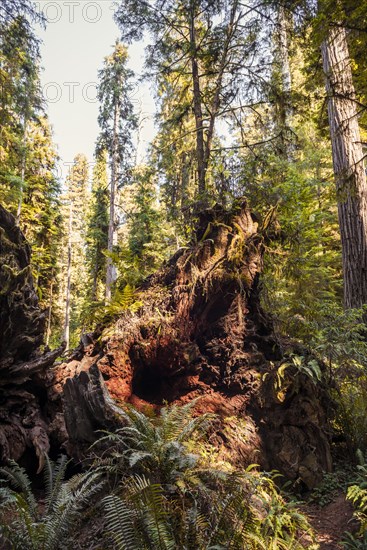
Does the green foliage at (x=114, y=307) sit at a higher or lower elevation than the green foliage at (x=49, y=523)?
higher

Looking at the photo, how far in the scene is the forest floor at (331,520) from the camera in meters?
3.43

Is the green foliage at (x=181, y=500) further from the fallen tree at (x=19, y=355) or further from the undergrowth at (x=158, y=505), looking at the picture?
the fallen tree at (x=19, y=355)

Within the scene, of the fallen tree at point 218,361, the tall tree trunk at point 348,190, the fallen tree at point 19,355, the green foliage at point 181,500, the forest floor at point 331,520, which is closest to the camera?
the green foliage at point 181,500

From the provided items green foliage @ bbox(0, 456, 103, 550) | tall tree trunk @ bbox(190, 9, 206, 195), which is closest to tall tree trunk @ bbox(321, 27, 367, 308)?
tall tree trunk @ bbox(190, 9, 206, 195)

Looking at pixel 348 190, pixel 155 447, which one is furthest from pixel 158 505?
pixel 348 190

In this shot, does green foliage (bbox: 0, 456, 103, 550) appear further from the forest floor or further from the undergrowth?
the forest floor

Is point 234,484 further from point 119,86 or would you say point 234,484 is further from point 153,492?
point 119,86

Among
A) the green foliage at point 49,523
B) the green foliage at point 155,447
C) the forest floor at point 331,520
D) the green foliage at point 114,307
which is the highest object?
the green foliage at point 114,307

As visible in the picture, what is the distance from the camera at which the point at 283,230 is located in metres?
6.49

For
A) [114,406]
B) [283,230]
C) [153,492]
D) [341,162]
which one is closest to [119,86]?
[341,162]

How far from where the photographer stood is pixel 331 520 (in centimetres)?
376

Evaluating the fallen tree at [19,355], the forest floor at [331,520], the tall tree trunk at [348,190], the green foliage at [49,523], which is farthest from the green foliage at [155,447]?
the tall tree trunk at [348,190]

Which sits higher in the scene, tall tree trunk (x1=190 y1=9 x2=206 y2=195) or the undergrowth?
tall tree trunk (x1=190 y1=9 x2=206 y2=195)

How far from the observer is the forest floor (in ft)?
11.3
